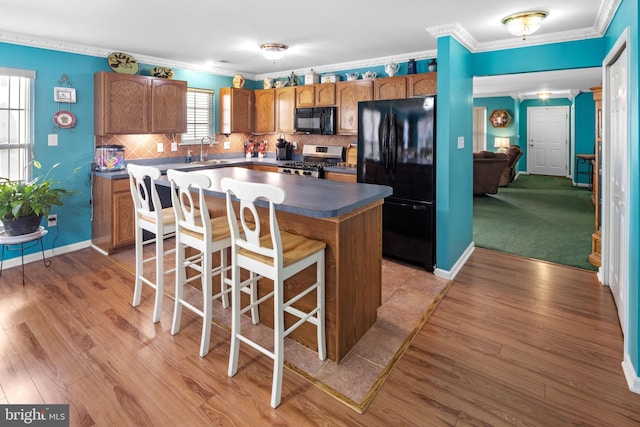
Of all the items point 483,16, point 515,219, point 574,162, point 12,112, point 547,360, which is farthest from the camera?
point 574,162

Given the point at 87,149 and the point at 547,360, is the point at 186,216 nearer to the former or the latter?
the point at 547,360

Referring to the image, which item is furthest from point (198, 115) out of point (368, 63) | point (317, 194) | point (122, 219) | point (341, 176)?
point (317, 194)

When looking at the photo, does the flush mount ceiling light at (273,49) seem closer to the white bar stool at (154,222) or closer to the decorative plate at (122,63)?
the decorative plate at (122,63)

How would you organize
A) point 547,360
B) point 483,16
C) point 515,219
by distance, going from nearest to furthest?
1. point 547,360
2. point 483,16
3. point 515,219

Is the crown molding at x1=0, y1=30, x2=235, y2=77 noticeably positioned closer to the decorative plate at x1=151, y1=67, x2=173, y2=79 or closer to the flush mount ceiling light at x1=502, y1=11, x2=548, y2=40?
the decorative plate at x1=151, y1=67, x2=173, y2=79

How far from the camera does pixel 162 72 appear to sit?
16.1 feet

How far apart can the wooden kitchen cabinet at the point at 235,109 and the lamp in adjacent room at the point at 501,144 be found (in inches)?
330

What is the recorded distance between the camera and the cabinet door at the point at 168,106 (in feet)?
15.5

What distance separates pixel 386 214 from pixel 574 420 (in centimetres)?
249

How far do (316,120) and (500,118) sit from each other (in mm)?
8239

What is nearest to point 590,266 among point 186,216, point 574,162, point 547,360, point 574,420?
point 547,360

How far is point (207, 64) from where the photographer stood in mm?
5438

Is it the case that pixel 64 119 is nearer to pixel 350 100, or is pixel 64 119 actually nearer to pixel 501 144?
pixel 350 100

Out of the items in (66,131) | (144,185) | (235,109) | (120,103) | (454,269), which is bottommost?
(454,269)
